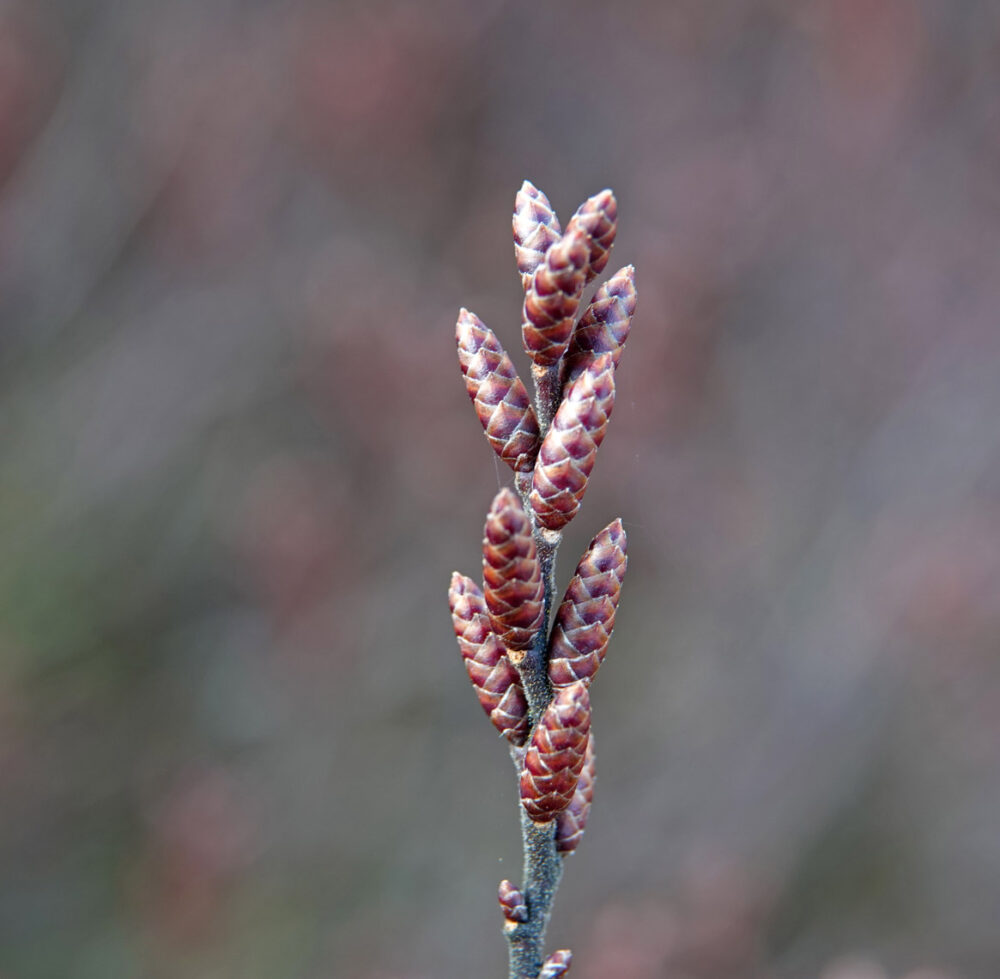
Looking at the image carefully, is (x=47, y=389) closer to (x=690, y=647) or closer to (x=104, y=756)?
(x=104, y=756)

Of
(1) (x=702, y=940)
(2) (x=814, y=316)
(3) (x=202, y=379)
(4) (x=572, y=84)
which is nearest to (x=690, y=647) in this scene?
(1) (x=702, y=940)

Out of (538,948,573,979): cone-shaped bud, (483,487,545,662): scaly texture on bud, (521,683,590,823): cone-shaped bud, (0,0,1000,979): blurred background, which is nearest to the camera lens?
(483,487,545,662): scaly texture on bud

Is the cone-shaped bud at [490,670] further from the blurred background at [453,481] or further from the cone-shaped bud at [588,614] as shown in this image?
the blurred background at [453,481]

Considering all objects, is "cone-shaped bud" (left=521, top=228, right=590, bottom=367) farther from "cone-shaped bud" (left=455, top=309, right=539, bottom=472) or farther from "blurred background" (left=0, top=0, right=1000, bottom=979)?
"blurred background" (left=0, top=0, right=1000, bottom=979)

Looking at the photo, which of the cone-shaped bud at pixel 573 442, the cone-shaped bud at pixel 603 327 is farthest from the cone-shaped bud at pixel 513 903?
the cone-shaped bud at pixel 603 327

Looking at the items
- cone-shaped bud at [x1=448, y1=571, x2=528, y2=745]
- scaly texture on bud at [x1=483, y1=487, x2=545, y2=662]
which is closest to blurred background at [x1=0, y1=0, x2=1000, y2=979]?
cone-shaped bud at [x1=448, y1=571, x2=528, y2=745]

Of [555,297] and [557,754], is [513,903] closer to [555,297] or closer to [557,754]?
[557,754]
